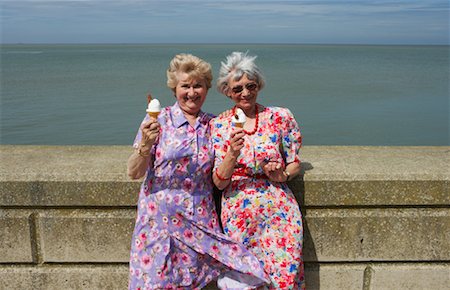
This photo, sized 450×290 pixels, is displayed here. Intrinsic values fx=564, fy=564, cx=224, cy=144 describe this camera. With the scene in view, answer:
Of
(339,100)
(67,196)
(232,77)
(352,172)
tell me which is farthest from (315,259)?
(339,100)

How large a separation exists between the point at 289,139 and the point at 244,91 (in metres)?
0.41

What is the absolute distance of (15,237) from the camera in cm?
352

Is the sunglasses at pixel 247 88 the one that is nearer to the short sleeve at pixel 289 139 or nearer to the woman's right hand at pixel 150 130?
the short sleeve at pixel 289 139

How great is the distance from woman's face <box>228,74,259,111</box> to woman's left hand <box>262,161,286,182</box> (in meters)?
0.38

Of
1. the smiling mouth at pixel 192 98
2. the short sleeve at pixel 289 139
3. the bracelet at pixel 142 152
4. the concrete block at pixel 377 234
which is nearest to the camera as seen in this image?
the bracelet at pixel 142 152

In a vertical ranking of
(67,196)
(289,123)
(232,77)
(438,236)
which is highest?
(232,77)

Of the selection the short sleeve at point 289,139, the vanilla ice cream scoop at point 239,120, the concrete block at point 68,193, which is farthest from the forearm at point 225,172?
the concrete block at point 68,193

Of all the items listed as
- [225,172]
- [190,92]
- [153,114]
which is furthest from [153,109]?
[225,172]

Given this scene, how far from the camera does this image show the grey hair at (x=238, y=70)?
333 cm

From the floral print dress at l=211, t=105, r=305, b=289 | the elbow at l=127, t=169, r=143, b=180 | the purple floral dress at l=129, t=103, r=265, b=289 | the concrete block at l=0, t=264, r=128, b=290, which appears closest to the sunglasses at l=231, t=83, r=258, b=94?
the floral print dress at l=211, t=105, r=305, b=289

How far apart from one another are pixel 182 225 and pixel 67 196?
0.76 m

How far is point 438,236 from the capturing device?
141 inches

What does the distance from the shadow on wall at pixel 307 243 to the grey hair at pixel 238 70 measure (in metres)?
0.64

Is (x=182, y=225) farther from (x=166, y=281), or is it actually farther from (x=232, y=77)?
(x=232, y=77)
